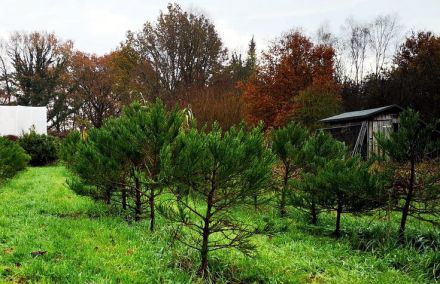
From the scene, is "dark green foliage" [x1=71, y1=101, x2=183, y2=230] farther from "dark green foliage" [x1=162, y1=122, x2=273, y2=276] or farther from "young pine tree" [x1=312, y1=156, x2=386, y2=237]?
"young pine tree" [x1=312, y1=156, x2=386, y2=237]

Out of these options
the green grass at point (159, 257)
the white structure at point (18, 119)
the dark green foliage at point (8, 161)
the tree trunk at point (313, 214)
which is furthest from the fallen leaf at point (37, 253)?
the white structure at point (18, 119)

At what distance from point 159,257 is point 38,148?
620 inches

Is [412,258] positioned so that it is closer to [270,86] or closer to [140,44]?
[270,86]

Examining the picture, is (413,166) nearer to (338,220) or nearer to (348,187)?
(348,187)

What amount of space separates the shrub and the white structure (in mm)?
7021

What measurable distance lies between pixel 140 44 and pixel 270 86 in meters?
10.9

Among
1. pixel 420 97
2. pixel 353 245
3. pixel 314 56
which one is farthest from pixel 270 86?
pixel 353 245

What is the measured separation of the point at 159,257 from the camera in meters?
3.96

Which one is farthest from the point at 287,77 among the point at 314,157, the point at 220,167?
the point at 220,167

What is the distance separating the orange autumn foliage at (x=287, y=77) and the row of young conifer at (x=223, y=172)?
1777 centimetres

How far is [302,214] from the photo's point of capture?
6.74 m

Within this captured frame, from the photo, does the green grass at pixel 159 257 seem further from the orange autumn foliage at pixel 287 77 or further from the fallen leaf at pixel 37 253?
the orange autumn foliage at pixel 287 77


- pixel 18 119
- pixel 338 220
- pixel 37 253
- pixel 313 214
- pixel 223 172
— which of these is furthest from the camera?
pixel 18 119

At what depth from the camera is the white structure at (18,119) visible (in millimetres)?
24562
